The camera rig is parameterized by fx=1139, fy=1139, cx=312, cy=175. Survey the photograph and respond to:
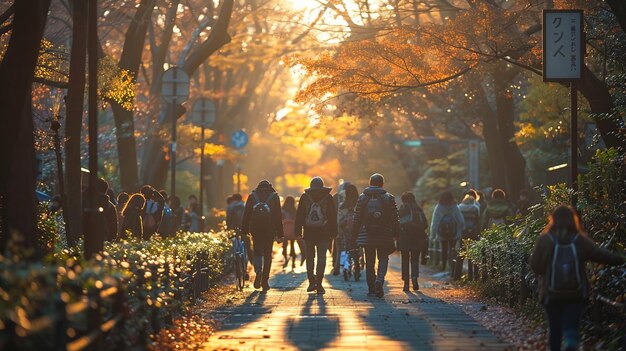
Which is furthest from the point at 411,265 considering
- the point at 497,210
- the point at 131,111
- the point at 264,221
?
the point at 131,111

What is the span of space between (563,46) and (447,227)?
9622 millimetres

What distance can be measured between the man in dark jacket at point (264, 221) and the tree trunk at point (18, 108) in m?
6.33

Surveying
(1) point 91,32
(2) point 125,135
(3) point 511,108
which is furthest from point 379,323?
(3) point 511,108

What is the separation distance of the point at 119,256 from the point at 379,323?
3.30 meters

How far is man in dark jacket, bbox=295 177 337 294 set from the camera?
1841 centimetres

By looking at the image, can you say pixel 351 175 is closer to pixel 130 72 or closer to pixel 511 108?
pixel 511 108

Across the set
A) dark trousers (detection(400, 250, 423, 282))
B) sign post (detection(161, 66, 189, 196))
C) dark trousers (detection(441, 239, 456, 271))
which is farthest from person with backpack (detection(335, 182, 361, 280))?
sign post (detection(161, 66, 189, 196))

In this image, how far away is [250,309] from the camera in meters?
15.8

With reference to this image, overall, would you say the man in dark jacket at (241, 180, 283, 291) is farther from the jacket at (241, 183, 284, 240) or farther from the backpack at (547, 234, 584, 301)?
the backpack at (547, 234, 584, 301)

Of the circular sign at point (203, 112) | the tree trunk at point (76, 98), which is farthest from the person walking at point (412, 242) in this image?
the circular sign at point (203, 112)

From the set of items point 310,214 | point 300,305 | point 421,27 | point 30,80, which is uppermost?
point 421,27

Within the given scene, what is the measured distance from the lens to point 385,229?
18.0 meters

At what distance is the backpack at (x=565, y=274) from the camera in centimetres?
951

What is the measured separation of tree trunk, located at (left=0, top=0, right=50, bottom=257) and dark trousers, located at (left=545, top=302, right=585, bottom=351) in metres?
5.65
